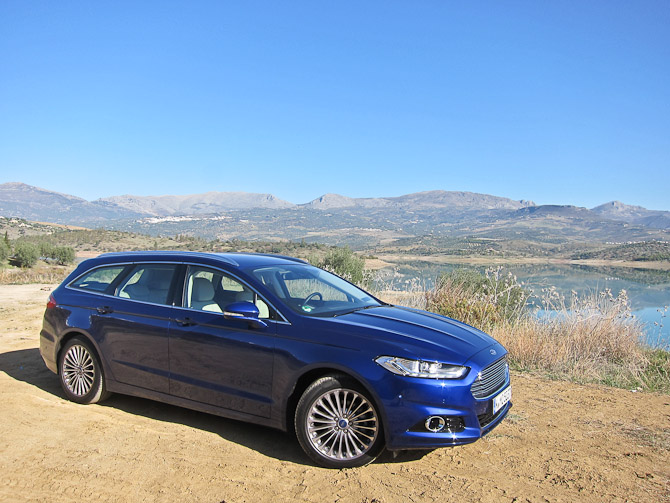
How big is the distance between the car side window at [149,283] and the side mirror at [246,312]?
0.94 meters

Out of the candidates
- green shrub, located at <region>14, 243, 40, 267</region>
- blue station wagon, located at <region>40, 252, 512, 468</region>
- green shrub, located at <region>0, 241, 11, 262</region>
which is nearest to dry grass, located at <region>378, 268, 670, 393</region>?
blue station wagon, located at <region>40, 252, 512, 468</region>

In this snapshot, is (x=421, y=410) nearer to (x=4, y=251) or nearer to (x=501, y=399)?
(x=501, y=399)

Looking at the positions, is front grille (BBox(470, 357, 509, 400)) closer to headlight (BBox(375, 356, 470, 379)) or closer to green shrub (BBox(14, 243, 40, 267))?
headlight (BBox(375, 356, 470, 379))

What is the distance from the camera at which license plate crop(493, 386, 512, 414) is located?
3.93 meters

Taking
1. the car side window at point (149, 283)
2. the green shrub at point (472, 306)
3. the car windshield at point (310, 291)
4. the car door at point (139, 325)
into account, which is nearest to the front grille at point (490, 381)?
the car windshield at point (310, 291)

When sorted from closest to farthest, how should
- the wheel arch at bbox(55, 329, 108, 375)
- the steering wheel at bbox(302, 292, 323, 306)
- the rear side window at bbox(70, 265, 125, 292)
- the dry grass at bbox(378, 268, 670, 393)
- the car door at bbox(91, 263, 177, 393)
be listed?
the steering wheel at bbox(302, 292, 323, 306), the car door at bbox(91, 263, 177, 393), the wheel arch at bbox(55, 329, 108, 375), the rear side window at bbox(70, 265, 125, 292), the dry grass at bbox(378, 268, 670, 393)

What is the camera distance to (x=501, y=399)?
4.06 metres

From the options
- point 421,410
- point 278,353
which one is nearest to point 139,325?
point 278,353

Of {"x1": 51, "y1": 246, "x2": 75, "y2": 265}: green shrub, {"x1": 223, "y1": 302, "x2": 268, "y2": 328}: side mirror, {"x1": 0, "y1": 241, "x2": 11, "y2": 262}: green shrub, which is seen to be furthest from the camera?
{"x1": 51, "y1": 246, "x2": 75, "y2": 265}: green shrub

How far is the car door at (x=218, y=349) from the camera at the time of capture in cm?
410

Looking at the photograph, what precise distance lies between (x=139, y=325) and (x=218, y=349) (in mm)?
987

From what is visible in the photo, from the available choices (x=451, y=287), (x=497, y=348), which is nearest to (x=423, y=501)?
(x=497, y=348)

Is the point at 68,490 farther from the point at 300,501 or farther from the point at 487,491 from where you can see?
the point at 487,491

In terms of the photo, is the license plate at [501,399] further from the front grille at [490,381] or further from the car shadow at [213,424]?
the car shadow at [213,424]
